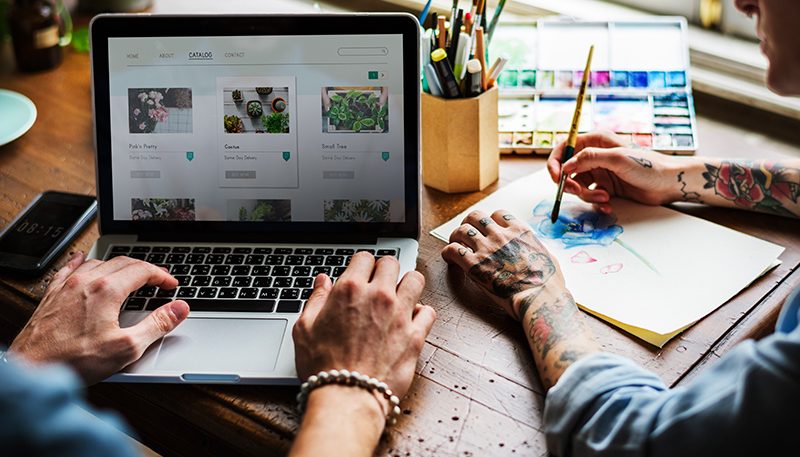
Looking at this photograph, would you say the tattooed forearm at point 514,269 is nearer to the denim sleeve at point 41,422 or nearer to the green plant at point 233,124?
the green plant at point 233,124

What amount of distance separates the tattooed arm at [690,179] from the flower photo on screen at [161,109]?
50 centimetres

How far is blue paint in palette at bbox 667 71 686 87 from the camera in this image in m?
1.35

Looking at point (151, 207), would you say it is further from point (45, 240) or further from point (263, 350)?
point (263, 350)

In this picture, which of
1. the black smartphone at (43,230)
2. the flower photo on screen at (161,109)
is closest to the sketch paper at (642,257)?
the flower photo on screen at (161,109)

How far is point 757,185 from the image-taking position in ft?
3.80

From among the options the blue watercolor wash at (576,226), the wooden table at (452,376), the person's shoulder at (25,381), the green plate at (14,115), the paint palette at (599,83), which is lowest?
A: the wooden table at (452,376)

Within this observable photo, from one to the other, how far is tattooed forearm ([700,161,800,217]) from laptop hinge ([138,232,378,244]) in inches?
18.5

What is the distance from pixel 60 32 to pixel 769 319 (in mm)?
1319

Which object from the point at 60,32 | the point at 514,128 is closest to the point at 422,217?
the point at 514,128

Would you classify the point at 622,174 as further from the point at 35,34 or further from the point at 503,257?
the point at 35,34

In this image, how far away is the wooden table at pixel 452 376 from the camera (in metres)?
0.86

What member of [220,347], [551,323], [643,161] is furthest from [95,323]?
[643,161]

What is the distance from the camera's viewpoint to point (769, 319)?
1.00 m

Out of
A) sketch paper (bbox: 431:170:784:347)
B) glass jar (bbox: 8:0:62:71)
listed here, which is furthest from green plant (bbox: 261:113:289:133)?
glass jar (bbox: 8:0:62:71)
